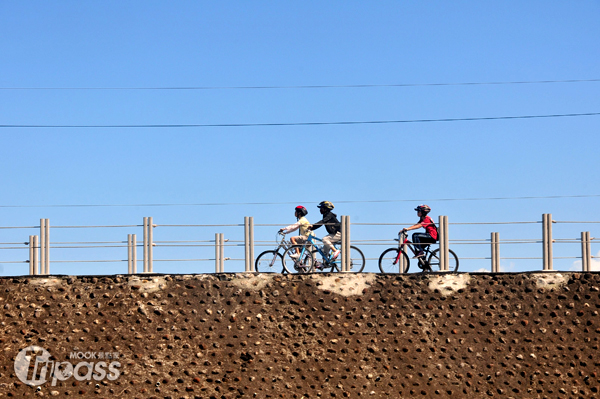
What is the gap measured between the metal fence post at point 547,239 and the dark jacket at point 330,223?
4.47m

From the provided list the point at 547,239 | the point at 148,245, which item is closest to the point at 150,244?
the point at 148,245

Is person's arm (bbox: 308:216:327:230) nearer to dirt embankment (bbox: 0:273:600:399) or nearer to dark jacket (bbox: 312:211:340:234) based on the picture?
dark jacket (bbox: 312:211:340:234)

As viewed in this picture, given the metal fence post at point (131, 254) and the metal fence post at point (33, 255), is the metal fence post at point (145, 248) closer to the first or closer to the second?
the metal fence post at point (131, 254)

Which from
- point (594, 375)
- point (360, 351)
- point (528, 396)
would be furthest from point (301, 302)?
point (594, 375)

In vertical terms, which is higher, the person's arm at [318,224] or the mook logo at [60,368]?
the person's arm at [318,224]

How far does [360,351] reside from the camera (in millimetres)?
15016

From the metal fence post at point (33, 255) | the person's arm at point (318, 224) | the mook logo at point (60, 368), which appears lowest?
the mook logo at point (60, 368)

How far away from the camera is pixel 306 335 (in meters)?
15.2

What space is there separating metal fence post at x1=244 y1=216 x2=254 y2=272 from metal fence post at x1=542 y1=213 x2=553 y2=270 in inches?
247

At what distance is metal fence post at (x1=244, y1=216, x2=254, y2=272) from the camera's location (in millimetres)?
16172

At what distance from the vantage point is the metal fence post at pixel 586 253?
661 inches

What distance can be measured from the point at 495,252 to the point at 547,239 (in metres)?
1.19

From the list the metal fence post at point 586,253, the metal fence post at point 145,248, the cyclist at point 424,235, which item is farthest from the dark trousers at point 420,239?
the metal fence post at point 145,248

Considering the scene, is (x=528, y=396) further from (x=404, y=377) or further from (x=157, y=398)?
(x=157, y=398)
